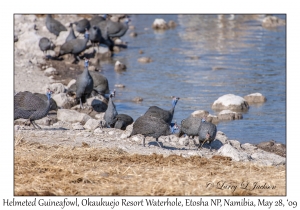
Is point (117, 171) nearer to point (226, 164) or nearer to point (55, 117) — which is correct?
point (226, 164)

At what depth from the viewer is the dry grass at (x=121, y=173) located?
21.9ft

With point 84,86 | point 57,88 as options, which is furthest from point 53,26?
point 84,86

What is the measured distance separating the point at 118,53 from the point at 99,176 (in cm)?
1638

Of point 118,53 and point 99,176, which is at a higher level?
point 118,53

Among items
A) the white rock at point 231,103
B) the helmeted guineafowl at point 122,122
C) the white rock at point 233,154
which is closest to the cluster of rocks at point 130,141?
the white rock at point 233,154

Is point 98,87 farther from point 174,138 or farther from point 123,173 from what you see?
point 123,173

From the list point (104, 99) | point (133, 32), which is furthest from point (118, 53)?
point (104, 99)

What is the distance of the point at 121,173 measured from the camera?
7387 mm

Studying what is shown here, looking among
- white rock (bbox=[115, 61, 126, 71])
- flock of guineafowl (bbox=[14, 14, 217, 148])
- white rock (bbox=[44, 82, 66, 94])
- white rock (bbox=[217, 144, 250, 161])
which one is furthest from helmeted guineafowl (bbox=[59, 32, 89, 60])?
white rock (bbox=[217, 144, 250, 161])

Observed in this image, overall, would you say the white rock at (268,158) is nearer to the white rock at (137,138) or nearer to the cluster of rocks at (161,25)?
the white rock at (137,138)

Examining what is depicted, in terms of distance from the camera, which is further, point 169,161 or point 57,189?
point 169,161

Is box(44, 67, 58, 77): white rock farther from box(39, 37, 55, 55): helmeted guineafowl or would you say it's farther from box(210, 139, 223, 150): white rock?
box(210, 139, 223, 150): white rock

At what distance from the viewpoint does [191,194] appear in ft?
21.4

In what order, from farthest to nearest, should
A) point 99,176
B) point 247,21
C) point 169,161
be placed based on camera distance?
point 247,21 < point 169,161 < point 99,176
